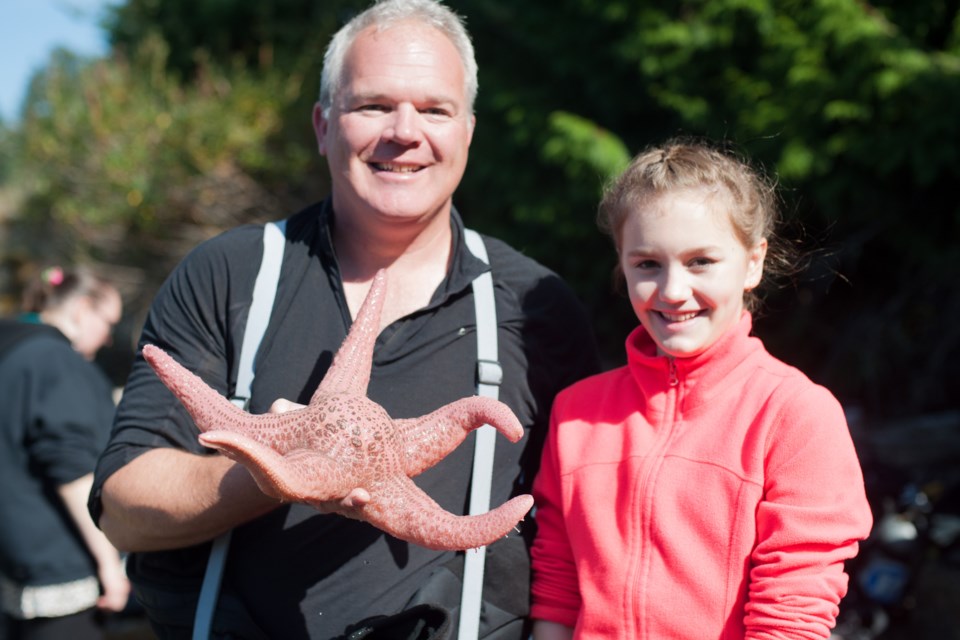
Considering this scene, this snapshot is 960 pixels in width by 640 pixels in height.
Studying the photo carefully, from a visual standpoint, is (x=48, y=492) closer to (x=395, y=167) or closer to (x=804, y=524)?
(x=395, y=167)

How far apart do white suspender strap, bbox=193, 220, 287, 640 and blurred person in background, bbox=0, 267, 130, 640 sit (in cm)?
195

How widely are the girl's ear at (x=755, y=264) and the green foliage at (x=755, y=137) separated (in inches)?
16.4

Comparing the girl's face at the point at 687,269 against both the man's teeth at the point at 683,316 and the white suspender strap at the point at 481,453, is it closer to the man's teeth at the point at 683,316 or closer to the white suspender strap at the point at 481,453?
the man's teeth at the point at 683,316

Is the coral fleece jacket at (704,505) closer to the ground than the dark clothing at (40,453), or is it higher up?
higher up

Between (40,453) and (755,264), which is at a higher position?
(755,264)

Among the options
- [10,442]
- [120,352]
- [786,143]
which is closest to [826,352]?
[786,143]

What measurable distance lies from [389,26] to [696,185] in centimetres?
86

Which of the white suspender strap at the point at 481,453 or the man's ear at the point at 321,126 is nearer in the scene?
the white suspender strap at the point at 481,453

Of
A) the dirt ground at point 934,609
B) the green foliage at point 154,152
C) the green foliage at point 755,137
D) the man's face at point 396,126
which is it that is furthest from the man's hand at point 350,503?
the green foliage at point 154,152

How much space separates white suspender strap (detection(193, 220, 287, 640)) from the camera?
5.99ft

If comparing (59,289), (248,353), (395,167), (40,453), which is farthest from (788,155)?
(40,453)

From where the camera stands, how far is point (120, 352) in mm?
10516

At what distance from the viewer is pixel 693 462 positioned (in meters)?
1.79

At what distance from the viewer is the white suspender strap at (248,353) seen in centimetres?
183
